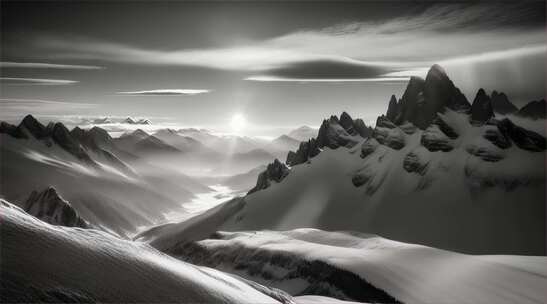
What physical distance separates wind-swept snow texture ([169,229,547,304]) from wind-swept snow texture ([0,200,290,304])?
69.8m

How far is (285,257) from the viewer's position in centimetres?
14138

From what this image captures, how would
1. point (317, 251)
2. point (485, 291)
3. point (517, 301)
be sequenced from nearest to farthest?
point (517, 301) < point (485, 291) < point (317, 251)

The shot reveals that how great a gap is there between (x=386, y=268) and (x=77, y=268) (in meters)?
98.2

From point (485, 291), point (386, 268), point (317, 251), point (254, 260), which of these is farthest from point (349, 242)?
point (485, 291)

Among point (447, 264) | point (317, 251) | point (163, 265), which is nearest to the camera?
point (163, 265)

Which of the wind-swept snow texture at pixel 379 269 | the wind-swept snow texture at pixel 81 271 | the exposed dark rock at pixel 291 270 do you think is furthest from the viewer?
the exposed dark rock at pixel 291 270

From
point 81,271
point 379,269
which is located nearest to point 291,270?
point 379,269

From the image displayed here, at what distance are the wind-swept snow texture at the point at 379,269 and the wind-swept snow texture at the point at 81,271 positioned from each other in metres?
69.8

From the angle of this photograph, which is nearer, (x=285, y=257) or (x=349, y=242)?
(x=285, y=257)

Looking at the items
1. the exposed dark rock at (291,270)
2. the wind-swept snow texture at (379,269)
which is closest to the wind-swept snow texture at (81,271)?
the wind-swept snow texture at (379,269)

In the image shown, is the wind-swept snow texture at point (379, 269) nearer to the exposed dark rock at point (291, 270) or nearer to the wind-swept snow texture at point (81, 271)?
the exposed dark rock at point (291, 270)

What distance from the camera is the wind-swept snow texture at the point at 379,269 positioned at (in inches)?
3150

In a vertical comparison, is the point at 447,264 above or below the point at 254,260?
above

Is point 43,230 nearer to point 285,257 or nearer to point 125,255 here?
point 125,255
